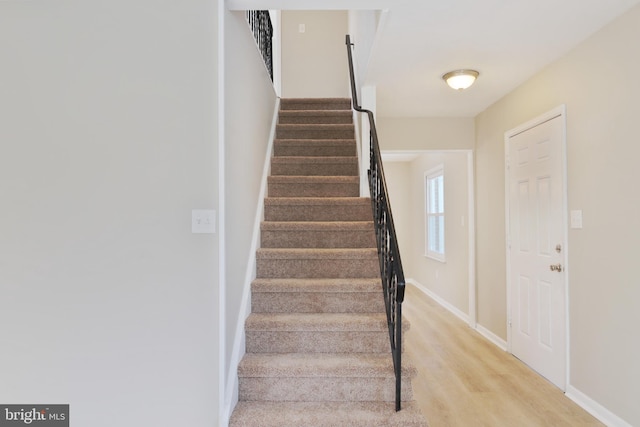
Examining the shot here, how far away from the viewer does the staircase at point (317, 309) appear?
6.34 ft

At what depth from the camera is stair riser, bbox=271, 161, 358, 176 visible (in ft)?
11.3

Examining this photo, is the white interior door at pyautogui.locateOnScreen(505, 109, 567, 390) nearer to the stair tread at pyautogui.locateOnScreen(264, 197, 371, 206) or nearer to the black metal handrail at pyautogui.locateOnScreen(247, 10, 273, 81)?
the stair tread at pyautogui.locateOnScreen(264, 197, 371, 206)

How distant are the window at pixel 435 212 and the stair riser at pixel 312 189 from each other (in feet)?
8.56

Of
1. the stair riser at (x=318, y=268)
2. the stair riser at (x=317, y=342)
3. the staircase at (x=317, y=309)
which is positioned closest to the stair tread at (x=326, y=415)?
the staircase at (x=317, y=309)

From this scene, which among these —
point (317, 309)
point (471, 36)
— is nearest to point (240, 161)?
point (317, 309)

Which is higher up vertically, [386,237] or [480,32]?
[480,32]

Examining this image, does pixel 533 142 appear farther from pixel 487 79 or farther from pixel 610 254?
pixel 610 254

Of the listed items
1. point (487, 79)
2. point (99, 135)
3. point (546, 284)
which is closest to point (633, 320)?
Answer: point (546, 284)

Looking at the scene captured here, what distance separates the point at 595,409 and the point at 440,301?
3043mm

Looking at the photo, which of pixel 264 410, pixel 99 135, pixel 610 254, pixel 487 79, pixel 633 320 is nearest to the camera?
pixel 99 135

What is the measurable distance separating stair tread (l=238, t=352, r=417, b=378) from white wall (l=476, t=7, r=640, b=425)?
1286mm

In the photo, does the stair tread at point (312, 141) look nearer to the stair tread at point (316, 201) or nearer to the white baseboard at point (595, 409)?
the stair tread at point (316, 201)

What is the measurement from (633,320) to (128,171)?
2.86 m

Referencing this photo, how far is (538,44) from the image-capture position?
245cm
